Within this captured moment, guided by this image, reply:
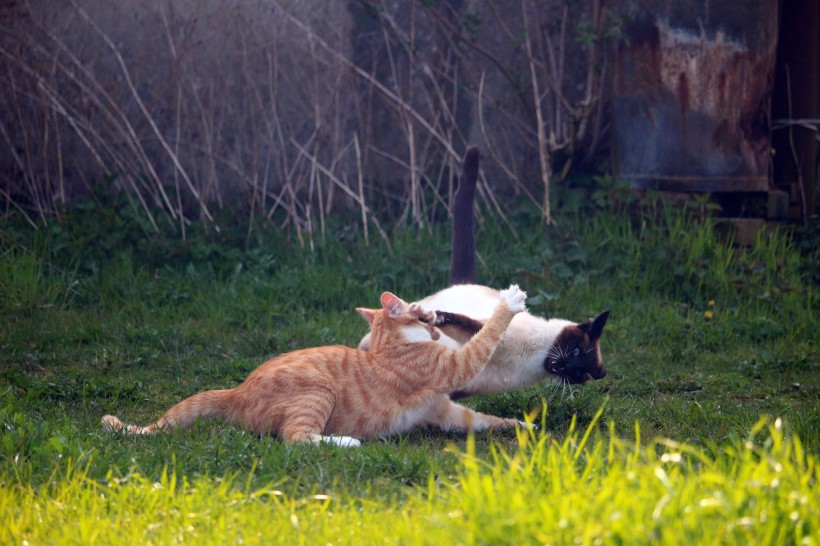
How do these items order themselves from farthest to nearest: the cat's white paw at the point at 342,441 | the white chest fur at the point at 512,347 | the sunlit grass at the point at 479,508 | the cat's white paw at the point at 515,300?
the white chest fur at the point at 512,347 < the cat's white paw at the point at 515,300 < the cat's white paw at the point at 342,441 < the sunlit grass at the point at 479,508

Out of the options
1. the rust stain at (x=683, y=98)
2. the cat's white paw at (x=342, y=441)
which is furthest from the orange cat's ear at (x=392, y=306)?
the rust stain at (x=683, y=98)

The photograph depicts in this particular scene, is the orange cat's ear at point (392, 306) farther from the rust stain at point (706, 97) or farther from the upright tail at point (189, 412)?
the rust stain at point (706, 97)

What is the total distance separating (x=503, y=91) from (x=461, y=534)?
5602 millimetres

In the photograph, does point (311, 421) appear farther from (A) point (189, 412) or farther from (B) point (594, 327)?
(B) point (594, 327)

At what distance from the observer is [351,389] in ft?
13.0

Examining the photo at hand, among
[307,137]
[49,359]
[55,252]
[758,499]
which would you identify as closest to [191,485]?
[758,499]

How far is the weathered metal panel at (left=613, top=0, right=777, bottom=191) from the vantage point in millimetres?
6492

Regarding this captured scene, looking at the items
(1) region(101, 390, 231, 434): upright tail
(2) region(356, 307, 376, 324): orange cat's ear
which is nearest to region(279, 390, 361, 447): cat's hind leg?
(1) region(101, 390, 231, 434): upright tail

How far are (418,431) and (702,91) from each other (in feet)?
12.7

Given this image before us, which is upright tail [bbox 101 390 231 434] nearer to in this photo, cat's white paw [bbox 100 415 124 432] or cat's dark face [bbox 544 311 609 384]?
cat's white paw [bbox 100 415 124 432]

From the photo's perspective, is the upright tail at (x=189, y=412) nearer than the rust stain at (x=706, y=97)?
Yes

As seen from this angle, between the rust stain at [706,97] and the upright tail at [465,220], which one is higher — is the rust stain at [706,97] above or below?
above

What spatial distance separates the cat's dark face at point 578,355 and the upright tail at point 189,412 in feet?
5.87

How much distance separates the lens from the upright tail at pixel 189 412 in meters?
3.83
